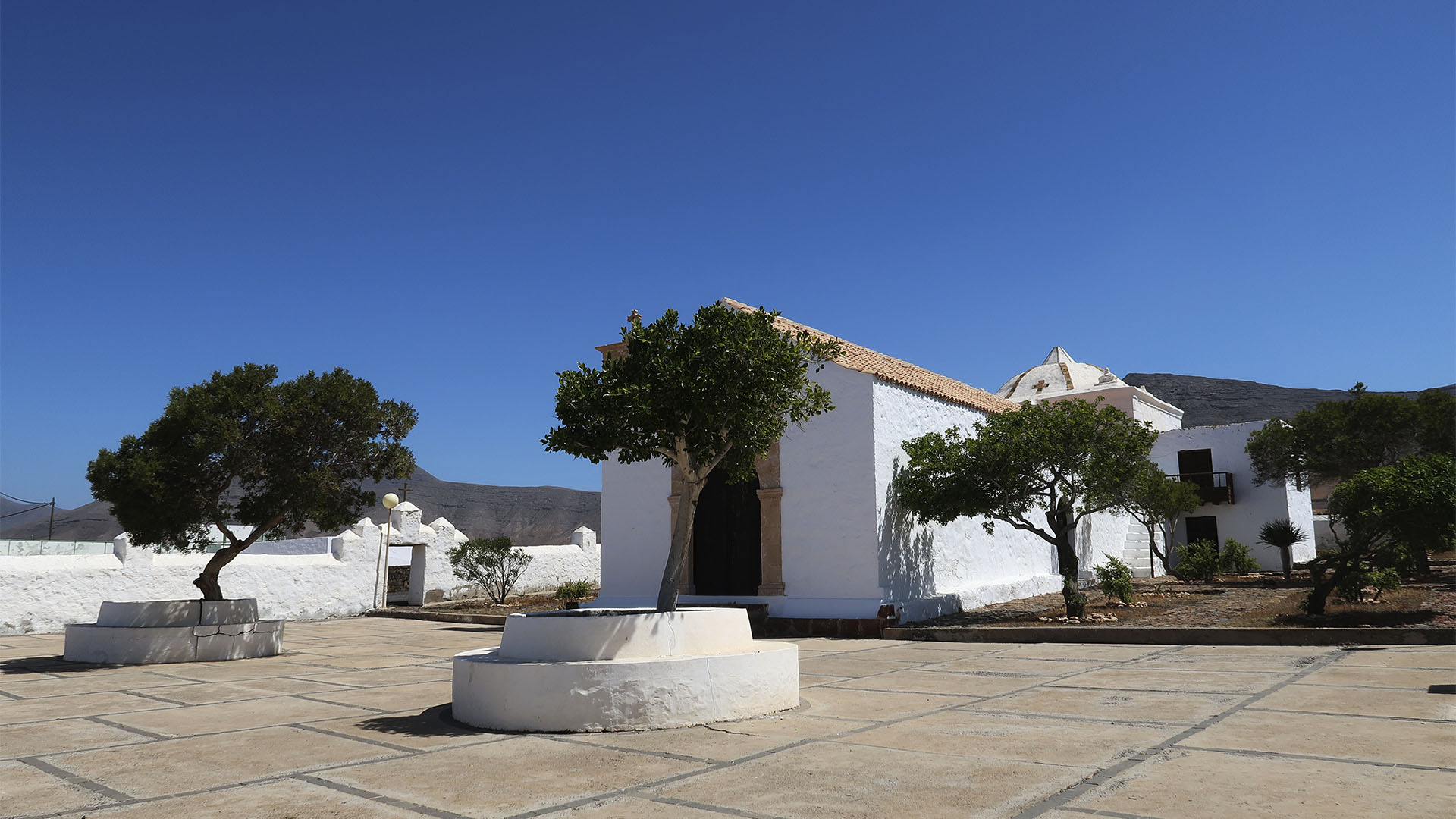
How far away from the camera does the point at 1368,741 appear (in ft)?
16.0

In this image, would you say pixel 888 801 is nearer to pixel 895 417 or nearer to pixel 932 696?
pixel 932 696

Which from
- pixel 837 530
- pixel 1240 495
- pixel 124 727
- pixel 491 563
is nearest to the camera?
pixel 124 727

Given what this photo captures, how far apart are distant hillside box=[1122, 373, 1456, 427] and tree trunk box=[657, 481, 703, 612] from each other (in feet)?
259

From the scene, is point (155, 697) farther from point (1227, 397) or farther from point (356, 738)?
point (1227, 397)

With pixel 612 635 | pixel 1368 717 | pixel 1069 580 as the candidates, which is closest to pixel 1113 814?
pixel 1368 717

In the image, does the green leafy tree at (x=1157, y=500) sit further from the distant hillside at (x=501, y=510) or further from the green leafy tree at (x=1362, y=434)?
the distant hillside at (x=501, y=510)

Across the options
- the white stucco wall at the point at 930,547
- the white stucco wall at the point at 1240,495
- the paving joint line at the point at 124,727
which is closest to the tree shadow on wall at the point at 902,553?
the white stucco wall at the point at 930,547

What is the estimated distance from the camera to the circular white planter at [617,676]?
5992 millimetres

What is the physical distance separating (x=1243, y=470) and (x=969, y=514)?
16938 millimetres

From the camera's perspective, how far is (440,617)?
18.6m

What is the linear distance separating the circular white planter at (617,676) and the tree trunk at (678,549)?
1.90 ft

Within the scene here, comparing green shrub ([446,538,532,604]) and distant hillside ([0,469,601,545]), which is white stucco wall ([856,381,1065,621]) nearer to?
green shrub ([446,538,532,604])

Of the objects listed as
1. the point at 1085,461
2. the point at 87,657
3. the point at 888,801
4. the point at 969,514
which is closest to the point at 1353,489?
the point at 1085,461

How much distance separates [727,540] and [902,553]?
129 inches
